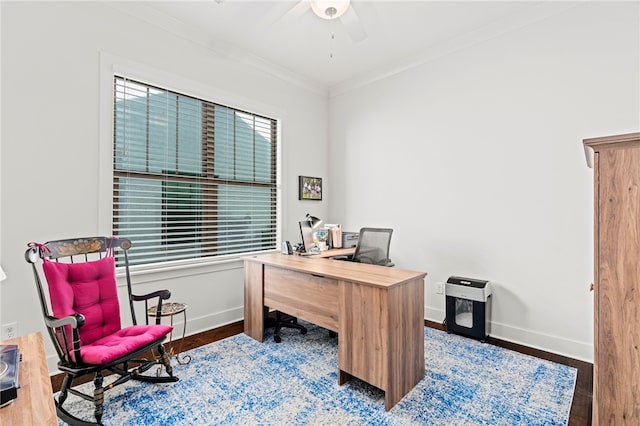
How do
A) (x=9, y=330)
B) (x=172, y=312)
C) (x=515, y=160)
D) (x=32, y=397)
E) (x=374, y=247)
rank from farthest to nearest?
(x=374, y=247) < (x=515, y=160) < (x=172, y=312) < (x=9, y=330) < (x=32, y=397)

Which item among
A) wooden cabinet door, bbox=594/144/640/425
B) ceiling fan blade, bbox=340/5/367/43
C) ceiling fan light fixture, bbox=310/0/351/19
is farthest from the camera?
ceiling fan blade, bbox=340/5/367/43

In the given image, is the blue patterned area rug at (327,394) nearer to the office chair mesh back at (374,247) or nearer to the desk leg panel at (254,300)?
the desk leg panel at (254,300)

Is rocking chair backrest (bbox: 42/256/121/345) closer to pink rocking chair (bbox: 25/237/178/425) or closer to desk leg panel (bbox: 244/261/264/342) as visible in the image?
pink rocking chair (bbox: 25/237/178/425)

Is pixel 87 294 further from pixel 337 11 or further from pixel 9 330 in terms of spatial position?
pixel 337 11

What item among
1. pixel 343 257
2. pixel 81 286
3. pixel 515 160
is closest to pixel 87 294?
pixel 81 286

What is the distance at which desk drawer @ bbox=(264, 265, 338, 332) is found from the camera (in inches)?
90.5

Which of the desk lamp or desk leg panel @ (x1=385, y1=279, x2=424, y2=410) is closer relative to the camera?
desk leg panel @ (x1=385, y1=279, x2=424, y2=410)

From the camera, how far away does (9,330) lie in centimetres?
216

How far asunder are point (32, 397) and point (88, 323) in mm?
1054

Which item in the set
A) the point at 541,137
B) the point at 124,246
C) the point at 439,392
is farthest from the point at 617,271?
the point at 124,246

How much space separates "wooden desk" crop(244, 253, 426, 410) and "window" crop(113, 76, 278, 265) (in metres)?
1.15

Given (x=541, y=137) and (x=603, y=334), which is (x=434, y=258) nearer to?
(x=541, y=137)

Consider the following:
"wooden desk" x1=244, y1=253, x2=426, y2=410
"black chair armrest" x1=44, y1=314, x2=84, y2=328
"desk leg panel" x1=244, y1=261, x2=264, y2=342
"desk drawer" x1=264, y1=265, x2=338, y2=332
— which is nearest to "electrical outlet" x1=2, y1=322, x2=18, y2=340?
"black chair armrest" x1=44, y1=314, x2=84, y2=328

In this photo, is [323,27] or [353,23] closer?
[353,23]
